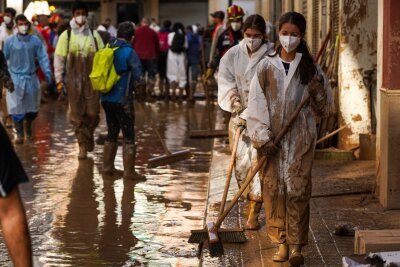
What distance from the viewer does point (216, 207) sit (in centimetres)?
1110

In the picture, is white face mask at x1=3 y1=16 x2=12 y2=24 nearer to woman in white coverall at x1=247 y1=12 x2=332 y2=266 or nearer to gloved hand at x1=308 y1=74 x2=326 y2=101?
woman in white coverall at x1=247 y1=12 x2=332 y2=266

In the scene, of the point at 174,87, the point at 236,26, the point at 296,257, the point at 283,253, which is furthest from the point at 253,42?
the point at 174,87

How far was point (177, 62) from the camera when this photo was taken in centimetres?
2703

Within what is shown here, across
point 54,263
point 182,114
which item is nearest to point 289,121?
point 54,263

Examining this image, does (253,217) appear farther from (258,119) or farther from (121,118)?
(121,118)

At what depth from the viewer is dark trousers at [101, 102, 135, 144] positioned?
42.9 ft

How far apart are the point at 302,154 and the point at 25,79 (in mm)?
9721

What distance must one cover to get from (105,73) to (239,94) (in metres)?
3.02

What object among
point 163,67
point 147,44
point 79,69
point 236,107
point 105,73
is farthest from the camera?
point 163,67

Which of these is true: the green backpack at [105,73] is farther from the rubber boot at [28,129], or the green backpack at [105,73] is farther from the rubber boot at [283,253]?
the rubber boot at [283,253]

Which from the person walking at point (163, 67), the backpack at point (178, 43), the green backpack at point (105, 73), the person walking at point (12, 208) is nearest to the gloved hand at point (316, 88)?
the person walking at point (12, 208)

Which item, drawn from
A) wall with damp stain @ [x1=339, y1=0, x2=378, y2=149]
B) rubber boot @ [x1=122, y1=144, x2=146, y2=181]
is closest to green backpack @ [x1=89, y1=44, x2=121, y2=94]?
rubber boot @ [x1=122, y1=144, x2=146, y2=181]

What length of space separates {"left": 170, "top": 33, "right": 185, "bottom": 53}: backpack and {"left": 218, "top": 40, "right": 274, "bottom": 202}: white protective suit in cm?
1683

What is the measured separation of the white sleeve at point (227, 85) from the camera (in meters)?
10.1
